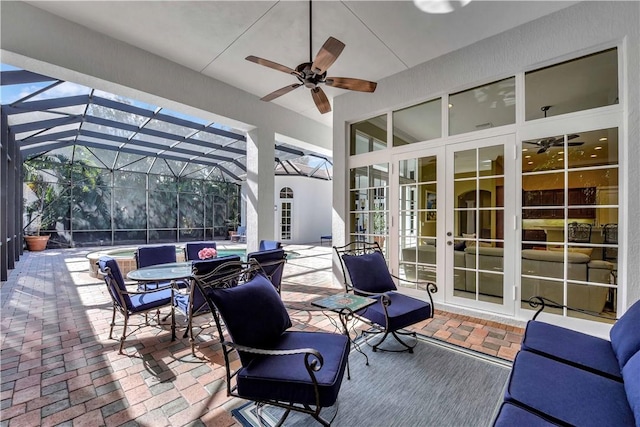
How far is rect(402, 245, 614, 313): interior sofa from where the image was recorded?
3055 millimetres

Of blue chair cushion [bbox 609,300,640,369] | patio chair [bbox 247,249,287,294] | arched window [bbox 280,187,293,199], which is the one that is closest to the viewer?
blue chair cushion [bbox 609,300,640,369]

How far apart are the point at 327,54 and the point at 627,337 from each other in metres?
3.08

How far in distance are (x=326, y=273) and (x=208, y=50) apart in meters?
4.77

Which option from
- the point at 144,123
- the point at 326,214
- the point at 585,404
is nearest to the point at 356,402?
the point at 585,404

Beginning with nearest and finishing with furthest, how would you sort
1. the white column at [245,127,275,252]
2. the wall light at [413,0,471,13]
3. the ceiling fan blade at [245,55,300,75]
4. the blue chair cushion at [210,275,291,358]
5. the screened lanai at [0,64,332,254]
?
the blue chair cushion at [210,275,291,358], the ceiling fan blade at [245,55,300,75], the wall light at [413,0,471,13], the white column at [245,127,275,252], the screened lanai at [0,64,332,254]

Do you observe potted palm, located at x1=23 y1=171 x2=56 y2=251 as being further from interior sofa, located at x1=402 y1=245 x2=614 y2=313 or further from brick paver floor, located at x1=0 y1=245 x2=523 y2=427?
interior sofa, located at x1=402 y1=245 x2=614 y2=313

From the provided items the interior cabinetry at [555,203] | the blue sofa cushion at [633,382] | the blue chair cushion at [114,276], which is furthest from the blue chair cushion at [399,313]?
the blue chair cushion at [114,276]

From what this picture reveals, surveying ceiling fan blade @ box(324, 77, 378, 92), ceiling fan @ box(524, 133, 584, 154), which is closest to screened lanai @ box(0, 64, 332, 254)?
ceiling fan blade @ box(324, 77, 378, 92)

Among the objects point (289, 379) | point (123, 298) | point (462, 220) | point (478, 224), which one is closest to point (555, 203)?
point (478, 224)

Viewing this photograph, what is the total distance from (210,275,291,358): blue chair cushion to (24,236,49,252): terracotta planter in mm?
12116

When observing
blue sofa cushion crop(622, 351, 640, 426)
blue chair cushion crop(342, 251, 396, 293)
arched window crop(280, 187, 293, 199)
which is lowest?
blue sofa cushion crop(622, 351, 640, 426)

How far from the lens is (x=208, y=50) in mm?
3910

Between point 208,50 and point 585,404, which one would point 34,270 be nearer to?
point 208,50

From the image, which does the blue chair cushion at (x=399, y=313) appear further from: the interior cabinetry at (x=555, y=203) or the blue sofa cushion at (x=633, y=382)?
the interior cabinetry at (x=555, y=203)
